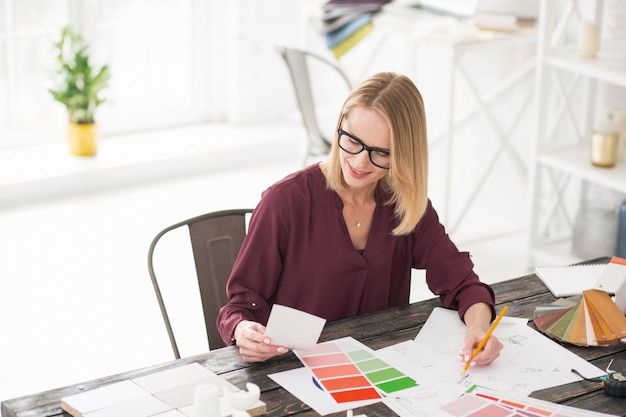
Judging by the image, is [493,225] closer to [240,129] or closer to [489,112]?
[489,112]

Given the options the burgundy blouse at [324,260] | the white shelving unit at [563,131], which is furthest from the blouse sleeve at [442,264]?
the white shelving unit at [563,131]

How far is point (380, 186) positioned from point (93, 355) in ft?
Answer: 5.49

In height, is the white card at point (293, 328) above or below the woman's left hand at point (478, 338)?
above

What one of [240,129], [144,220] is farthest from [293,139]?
[144,220]

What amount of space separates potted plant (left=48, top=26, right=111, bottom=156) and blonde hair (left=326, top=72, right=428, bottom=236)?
322 centimetres

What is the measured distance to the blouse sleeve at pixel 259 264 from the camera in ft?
7.49

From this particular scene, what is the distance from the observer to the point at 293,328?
205 cm

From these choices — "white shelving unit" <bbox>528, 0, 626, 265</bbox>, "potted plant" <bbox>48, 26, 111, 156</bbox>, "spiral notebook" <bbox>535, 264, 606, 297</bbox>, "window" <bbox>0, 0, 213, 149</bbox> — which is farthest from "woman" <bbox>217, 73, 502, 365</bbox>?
"window" <bbox>0, 0, 213, 149</bbox>

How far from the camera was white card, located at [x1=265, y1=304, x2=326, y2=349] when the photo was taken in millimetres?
2029

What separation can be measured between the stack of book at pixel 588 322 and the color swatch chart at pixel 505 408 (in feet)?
1.03

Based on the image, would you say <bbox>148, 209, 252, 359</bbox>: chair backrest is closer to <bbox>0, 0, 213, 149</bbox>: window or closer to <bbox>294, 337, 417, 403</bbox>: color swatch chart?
<bbox>294, 337, 417, 403</bbox>: color swatch chart

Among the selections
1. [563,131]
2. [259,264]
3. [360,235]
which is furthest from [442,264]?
[563,131]

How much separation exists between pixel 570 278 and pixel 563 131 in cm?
229

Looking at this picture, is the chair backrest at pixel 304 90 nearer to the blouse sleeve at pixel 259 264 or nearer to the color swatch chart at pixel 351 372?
the blouse sleeve at pixel 259 264
